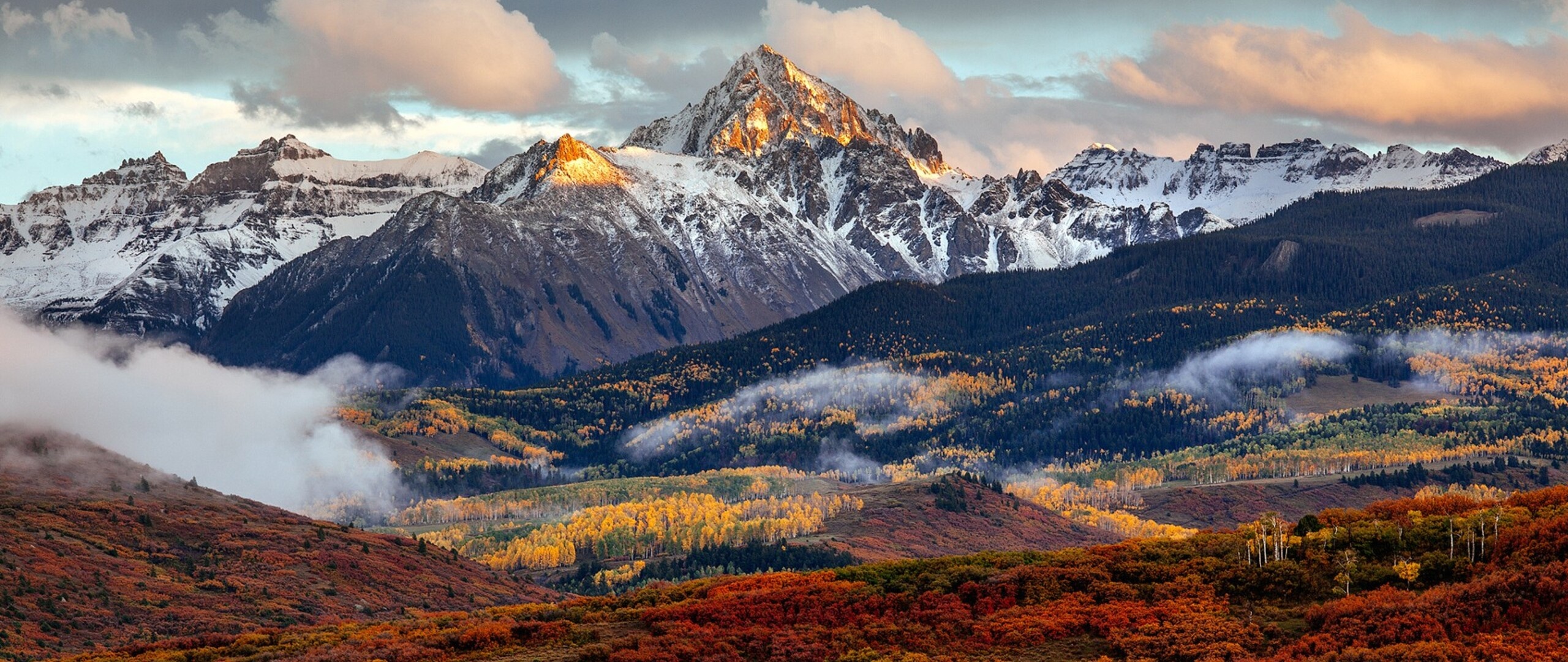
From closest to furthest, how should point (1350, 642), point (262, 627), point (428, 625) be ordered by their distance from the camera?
point (1350, 642), point (428, 625), point (262, 627)

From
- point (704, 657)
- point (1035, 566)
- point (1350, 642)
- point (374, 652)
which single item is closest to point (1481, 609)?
point (1350, 642)

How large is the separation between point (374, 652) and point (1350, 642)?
244 feet

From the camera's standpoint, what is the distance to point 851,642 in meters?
123

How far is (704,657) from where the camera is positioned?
393ft

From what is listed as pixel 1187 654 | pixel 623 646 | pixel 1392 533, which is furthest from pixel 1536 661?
pixel 623 646

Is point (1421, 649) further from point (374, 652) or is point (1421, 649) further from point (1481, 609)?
point (374, 652)

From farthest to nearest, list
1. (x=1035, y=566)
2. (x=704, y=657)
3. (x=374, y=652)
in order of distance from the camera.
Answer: (x=1035, y=566), (x=374, y=652), (x=704, y=657)

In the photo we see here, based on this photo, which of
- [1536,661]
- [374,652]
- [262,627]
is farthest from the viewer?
[262,627]

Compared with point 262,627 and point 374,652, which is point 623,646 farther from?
point 262,627

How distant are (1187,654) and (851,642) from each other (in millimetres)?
25541

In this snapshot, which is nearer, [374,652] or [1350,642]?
[1350,642]

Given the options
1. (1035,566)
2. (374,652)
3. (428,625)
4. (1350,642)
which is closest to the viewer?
(1350,642)

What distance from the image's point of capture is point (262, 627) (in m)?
192

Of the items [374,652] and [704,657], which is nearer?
[704,657]
